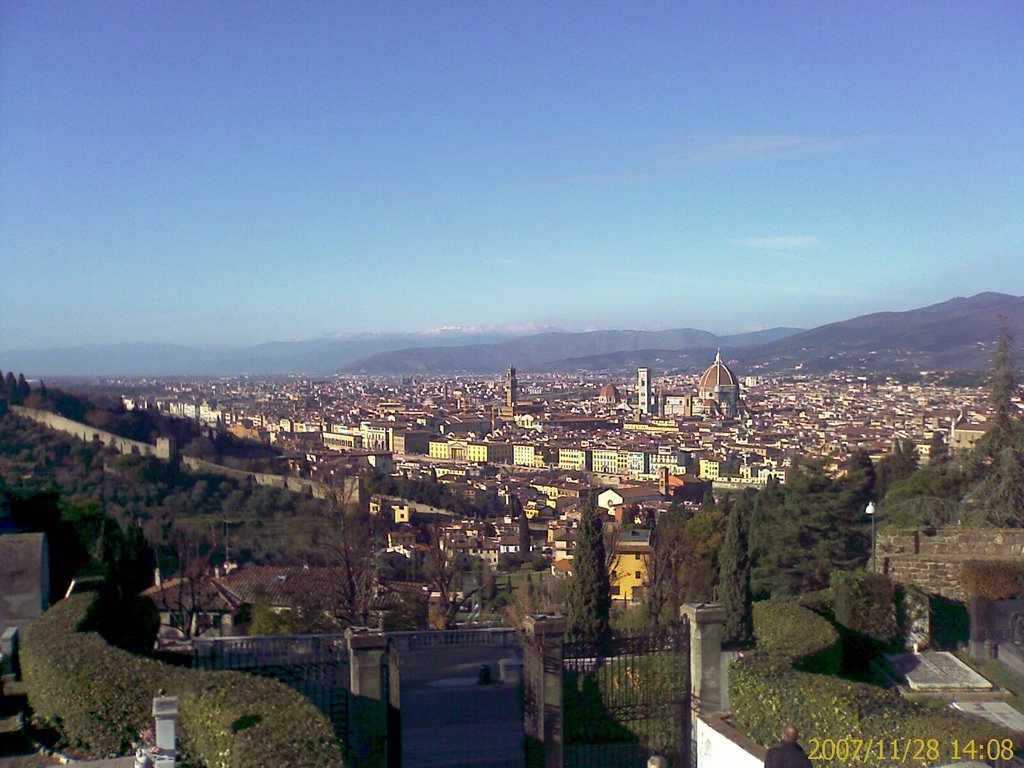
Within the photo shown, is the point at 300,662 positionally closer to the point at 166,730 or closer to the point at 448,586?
the point at 166,730

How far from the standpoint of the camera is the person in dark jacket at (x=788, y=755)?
2.64 metres

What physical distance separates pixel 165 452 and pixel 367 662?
16650 mm

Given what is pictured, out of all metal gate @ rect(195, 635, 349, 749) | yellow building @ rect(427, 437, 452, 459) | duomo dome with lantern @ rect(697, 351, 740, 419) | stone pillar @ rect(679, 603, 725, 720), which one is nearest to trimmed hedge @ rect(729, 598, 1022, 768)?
stone pillar @ rect(679, 603, 725, 720)

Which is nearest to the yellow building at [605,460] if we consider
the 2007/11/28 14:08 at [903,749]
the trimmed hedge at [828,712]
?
the trimmed hedge at [828,712]

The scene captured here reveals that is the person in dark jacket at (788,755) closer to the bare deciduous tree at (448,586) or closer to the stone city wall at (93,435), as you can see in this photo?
the bare deciduous tree at (448,586)

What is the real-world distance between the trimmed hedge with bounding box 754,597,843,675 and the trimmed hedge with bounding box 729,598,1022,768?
0.08m

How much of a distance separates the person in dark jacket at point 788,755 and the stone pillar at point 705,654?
175 centimetres

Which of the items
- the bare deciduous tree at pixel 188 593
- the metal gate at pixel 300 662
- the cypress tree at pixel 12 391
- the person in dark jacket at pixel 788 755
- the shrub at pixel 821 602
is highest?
the cypress tree at pixel 12 391

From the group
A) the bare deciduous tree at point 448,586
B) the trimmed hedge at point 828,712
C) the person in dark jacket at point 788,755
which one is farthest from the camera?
the bare deciduous tree at point 448,586

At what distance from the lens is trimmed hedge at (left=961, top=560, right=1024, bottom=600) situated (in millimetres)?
5828

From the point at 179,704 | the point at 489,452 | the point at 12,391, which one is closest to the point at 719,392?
the point at 489,452

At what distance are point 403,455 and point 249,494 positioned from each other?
Result: 30.8 metres

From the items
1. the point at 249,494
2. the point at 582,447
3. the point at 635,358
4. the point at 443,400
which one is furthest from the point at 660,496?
the point at 635,358

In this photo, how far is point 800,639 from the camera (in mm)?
4391
